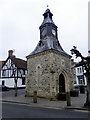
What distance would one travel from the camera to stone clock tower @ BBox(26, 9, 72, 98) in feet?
58.5

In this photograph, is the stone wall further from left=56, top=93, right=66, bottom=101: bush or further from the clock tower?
the clock tower

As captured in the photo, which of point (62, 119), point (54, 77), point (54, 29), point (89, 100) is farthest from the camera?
point (54, 29)

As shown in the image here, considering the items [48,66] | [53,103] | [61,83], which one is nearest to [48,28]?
[48,66]

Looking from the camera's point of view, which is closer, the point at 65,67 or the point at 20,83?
the point at 65,67

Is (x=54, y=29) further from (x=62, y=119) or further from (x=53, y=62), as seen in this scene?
(x=62, y=119)

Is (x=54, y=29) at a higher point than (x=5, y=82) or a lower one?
higher

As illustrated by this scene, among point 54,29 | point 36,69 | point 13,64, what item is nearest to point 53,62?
point 36,69

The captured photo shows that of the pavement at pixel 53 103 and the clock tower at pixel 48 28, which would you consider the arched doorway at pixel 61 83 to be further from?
the clock tower at pixel 48 28

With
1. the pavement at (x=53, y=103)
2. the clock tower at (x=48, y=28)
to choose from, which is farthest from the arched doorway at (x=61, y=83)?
the clock tower at (x=48, y=28)

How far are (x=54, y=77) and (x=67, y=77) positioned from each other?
3423mm

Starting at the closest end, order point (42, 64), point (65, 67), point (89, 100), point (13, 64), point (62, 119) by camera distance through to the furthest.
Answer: point (62, 119) < point (89, 100) < point (42, 64) < point (65, 67) < point (13, 64)

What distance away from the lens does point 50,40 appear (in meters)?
20.3

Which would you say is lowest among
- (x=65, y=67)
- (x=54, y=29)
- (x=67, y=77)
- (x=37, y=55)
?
(x=67, y=77)

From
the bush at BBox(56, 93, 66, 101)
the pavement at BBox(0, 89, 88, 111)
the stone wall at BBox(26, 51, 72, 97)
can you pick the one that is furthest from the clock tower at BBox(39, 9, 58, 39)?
the pavement at BBox(0, 89, 88, 111)
